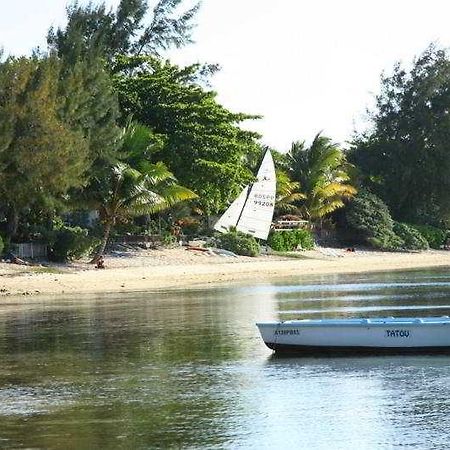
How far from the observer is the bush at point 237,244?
60094mm

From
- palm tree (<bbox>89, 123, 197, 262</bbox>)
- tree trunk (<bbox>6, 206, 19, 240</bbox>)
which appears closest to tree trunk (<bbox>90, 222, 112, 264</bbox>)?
palm tree (<bbox>89, 123, 197, 262</bbox>)

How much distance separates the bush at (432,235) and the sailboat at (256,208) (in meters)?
18.9

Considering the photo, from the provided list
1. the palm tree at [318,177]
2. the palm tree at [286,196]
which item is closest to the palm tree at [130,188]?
the palm tree at [286,196]

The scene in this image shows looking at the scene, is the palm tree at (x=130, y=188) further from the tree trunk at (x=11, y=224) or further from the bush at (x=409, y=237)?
the bush at (x=409, y=237)

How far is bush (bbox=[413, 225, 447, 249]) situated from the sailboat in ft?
62.0

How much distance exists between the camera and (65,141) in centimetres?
4459

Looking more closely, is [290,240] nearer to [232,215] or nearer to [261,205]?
[261,205]

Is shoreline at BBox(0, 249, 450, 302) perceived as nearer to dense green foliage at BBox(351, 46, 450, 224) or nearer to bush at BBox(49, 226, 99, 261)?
bush at BBox(49, 226, 99, 261)

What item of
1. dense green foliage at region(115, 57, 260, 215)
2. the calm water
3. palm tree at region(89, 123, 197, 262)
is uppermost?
dense green foliage at region(115, 57, 260, 215)

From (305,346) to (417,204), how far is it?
63.6 m

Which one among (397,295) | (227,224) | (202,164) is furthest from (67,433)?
(227,224)

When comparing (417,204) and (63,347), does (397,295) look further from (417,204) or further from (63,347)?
(417,204)

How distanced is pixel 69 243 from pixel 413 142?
135ft

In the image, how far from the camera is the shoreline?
140ft
